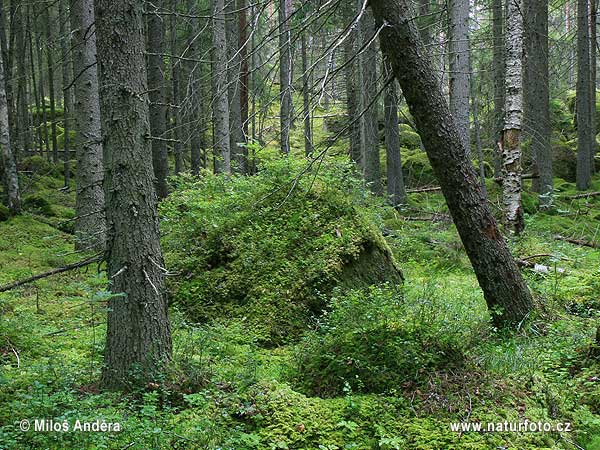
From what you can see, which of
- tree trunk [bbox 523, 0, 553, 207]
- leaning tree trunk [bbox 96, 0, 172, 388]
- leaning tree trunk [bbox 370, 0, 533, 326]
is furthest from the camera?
tree trunk [bbox 523, 0, 553, 207]

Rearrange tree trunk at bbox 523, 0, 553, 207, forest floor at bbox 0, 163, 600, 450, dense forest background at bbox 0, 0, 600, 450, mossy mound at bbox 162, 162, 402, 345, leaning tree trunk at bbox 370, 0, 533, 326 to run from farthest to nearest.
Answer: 1. tree trunk at bbox 523, 0, 553, 207
2. mossy mound at bbox 162, 162, 402, 345
3. leaning tree trunk at bbox 370, 0, 533, 326
4. dense forest background at bbox 0, 0, 600, 450
5. forest floor at bbox 0, 163, 600, 450

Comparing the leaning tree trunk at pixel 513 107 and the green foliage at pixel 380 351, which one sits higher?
the leaning tree trunk at pixel 513 107

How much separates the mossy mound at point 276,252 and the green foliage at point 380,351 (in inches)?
57.3

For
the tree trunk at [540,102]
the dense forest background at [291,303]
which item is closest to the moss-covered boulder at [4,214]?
the dense forest background at [291,303]

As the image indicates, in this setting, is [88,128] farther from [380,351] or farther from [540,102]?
[540,102]

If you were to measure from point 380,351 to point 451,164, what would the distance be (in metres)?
1.89

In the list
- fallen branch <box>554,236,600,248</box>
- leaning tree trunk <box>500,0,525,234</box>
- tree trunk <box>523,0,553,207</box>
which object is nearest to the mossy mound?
leaning tree trunk <box>500,0,525,234</box>

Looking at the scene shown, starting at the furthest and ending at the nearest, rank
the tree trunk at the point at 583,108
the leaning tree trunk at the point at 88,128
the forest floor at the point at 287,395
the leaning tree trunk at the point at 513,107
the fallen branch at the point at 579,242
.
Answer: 1. the tree trunk at the point at 583,108
2. the fallen branch at the point at 579,242
3. the leaning tree trunk at the point at 88,128
4. the leaning tree trunk at the point at 513,107
5. the forest floor at the point at 287,395

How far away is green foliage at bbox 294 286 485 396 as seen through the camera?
11.9ft

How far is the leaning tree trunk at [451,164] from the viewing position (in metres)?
4.34

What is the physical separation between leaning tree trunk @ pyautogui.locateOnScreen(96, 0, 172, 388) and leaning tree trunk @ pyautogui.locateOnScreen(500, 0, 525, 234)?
549 centimetres

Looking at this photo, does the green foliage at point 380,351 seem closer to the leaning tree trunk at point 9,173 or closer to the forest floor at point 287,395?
the forest floor at point 287,395

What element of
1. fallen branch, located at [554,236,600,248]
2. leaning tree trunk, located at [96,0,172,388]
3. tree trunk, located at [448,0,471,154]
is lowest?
fallen branch, located at [554,236,600,248]

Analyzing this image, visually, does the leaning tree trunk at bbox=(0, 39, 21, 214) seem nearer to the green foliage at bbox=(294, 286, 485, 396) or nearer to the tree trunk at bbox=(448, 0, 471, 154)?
the tree trunk at bbox=(448, 0, 471, 154)
